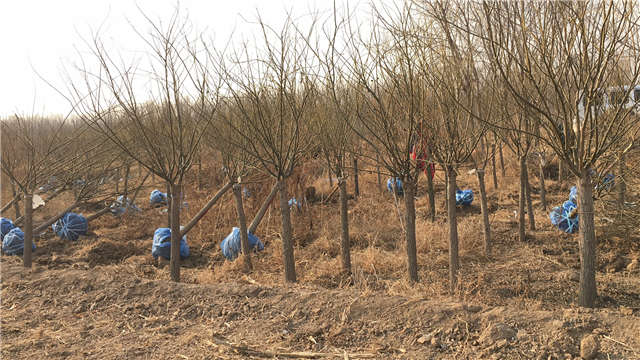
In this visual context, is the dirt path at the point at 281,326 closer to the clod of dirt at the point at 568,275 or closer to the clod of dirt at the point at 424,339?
the clod of dirt at the point at 424,339

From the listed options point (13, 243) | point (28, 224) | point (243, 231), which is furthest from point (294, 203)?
point (13, 243)

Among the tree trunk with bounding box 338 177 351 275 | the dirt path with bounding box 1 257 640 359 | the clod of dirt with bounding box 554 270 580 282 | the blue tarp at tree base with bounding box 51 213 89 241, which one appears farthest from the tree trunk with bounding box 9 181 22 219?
the clod of dirt with bounding box 554 270 580 282

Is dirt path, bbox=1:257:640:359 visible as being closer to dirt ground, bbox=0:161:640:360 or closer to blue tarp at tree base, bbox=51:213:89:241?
dirt ground, bbox=0:161:640:360

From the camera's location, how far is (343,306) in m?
3.30

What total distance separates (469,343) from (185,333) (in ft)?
6.26

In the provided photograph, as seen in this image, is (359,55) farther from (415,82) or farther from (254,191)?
(254,191)

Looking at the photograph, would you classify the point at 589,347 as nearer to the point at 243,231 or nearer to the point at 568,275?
the point at 568,275

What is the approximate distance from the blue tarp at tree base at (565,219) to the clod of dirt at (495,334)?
4.28 m

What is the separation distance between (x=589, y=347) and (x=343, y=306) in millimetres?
1522

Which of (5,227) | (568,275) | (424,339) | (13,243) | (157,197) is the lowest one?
(568,275)

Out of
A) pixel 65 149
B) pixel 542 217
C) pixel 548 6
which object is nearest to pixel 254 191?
pixel 65 149

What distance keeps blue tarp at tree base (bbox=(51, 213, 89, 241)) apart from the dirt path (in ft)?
15.2

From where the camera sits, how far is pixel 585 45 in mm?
2801

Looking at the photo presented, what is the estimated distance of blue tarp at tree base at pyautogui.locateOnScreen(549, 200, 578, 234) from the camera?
6.43m
